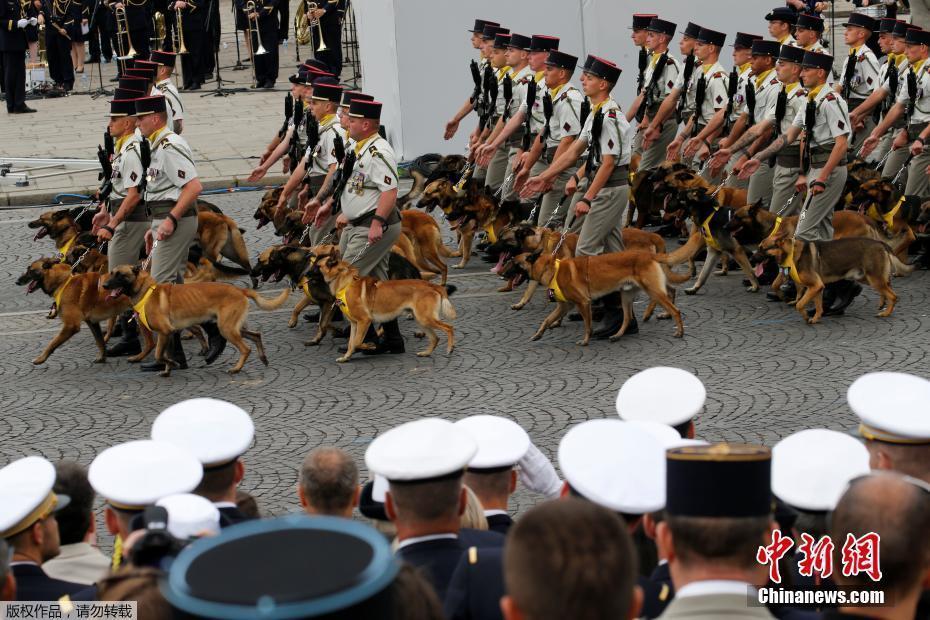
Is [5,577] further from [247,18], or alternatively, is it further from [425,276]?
[247,18]

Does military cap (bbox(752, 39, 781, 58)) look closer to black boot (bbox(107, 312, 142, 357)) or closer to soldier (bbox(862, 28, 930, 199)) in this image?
soldier (bbox(862, 28, 930, 199))

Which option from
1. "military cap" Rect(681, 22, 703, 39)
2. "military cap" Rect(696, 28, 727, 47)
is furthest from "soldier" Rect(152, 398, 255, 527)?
"military cap" Rect(681, 22, 703, 39)

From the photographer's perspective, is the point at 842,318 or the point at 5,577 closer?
the point at 5,577

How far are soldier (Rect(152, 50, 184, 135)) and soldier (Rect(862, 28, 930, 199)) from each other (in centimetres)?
751

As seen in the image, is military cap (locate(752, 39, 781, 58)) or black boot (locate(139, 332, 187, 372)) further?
military cap (locate(752, 39, 781, 58))

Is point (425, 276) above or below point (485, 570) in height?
below

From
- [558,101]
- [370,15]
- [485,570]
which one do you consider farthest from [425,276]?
[485,570]

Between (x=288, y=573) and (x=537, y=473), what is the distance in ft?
9.83

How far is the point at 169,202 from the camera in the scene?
1127 centimetres

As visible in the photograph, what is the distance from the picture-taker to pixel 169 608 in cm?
314

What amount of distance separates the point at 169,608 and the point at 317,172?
10056mm

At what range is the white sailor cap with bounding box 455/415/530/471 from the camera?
4973 mm

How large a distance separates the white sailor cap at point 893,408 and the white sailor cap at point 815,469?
0.09 metres

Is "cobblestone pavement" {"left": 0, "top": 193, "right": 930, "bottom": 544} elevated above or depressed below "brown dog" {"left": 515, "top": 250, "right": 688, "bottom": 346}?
below
